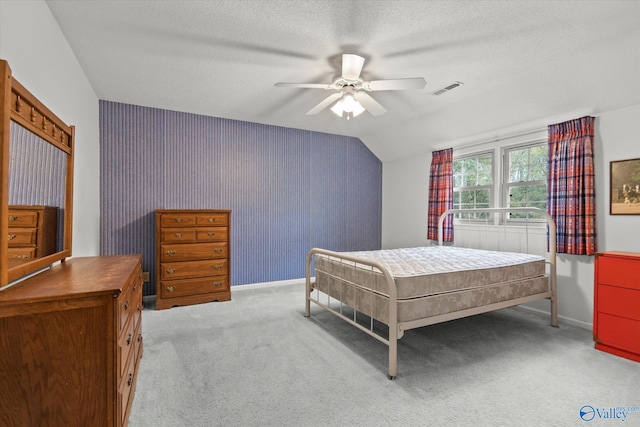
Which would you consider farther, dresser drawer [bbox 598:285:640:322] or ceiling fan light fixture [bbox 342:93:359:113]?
ceiling fan light fixture [bbox 342:93:359:113]

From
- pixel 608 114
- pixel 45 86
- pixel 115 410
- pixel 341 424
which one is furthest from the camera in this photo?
pixel 608 114

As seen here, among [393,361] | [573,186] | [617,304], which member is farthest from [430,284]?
[573,186]

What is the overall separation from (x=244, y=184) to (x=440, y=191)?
315 cm

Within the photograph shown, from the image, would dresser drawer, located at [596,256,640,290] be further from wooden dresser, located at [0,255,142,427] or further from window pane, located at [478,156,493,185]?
wooden dresser, located at [0,255,142,427]

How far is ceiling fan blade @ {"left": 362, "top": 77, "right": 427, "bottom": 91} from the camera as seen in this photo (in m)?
2.70

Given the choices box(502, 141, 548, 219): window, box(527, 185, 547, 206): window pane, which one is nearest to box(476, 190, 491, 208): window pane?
box(502, 141, 548, 219): window

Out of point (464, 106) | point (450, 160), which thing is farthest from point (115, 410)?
point (450, 160)

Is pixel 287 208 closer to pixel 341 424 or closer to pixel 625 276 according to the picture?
pixel 341 424

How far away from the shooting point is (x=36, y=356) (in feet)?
4.19

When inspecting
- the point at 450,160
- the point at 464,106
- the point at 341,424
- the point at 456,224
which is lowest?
the point at 341,424

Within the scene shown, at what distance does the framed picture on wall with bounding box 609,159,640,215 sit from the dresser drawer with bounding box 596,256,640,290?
651 millimetres

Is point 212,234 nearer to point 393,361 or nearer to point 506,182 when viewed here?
point 393,361

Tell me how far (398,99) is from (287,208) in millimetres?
2500

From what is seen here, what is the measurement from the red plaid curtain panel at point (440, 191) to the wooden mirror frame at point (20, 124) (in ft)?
15.3
